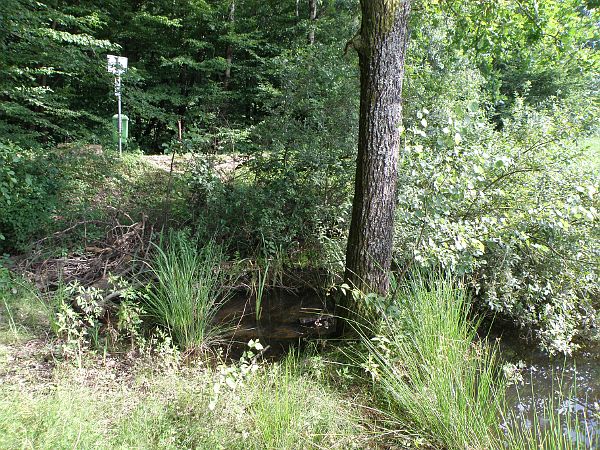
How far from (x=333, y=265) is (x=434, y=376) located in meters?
2.69

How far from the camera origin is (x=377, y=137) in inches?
140

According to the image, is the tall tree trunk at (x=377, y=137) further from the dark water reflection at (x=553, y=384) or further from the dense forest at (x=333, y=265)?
the dark water reflection at (x=553, y=384)

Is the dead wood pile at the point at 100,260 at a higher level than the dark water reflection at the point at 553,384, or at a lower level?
higher

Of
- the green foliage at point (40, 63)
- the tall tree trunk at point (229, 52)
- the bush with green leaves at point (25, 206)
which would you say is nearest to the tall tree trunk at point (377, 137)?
the bush with green leaves at point (25, 206)

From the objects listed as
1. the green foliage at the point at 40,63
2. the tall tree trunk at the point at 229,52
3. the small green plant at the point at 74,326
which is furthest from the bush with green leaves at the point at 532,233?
the tall tree trunk at the point at 229,52

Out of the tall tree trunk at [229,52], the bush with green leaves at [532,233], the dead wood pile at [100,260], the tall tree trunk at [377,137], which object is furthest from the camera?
the tall tree trunk at [229,52]

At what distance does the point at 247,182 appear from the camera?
652cm

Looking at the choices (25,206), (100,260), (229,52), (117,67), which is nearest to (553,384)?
(100,260)

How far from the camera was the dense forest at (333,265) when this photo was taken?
107 inches

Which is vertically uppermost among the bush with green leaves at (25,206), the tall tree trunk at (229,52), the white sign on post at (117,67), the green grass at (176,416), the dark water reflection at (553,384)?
the tall tree trunk at (229,52)

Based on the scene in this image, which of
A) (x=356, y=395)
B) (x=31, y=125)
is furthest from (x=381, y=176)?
(x=31, y=125)

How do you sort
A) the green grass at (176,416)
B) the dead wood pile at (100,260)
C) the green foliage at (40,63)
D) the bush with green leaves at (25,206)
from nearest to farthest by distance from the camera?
the green grass at (176,416), the dead wood pile at (100,260), the bush with green leaves at (25,206), the green foliage at (40,63)

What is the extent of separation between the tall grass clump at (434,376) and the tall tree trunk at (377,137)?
0.41m

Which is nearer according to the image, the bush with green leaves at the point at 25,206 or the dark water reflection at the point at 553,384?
the dark water reflection at the point at 553,384
